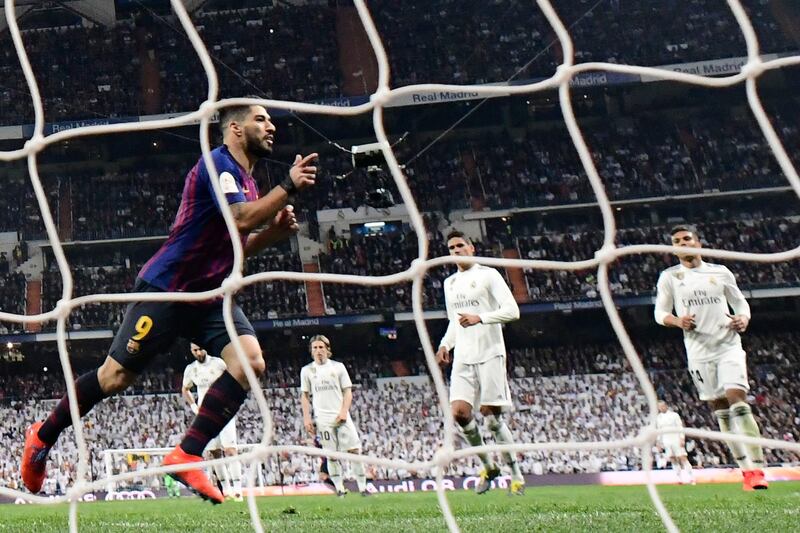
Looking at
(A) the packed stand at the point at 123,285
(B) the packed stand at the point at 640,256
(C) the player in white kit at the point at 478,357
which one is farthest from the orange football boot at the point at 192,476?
(A) the packed stand at the point at 123,285

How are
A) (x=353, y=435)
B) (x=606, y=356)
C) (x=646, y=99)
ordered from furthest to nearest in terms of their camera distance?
1. (x=646, y=99)
2. (x=606, y=356)
3. (x=353, y=435)

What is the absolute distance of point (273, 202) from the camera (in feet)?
11.5

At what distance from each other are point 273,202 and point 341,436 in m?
6.11

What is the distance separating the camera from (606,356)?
21516 mm

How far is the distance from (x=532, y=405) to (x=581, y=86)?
8.57 meters

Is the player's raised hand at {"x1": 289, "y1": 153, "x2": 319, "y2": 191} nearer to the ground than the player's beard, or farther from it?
nearer to the ground

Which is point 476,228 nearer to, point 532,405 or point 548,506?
point 532,405

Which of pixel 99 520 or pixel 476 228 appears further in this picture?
pixel 476 228

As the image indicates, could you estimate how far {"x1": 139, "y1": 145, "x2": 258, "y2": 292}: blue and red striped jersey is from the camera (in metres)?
3.83

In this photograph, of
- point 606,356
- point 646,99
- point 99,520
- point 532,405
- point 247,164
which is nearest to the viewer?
point 247,164

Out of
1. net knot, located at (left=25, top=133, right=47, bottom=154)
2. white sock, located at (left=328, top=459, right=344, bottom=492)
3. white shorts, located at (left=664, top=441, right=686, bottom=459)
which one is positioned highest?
net knot, located at (left=25, top=133, right=47, bottom=154)

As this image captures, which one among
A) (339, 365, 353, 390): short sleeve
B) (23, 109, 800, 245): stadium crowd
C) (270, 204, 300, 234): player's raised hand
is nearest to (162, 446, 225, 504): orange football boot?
(270, 204, 300, 234): player's raised hand

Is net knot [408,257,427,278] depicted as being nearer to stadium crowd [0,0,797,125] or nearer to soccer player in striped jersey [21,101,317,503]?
soccer player in striped jersey [21,101,317,503]

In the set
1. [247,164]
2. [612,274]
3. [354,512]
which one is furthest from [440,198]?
[247,164]
